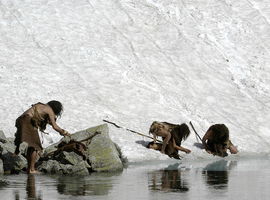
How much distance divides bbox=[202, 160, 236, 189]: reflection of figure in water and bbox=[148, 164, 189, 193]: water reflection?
0.48m

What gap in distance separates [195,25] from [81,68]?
7.44m

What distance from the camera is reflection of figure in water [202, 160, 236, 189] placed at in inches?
278

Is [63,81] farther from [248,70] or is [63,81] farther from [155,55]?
[248,70]

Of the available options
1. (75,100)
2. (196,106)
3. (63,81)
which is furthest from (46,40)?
(196,106)

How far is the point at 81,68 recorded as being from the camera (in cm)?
1714

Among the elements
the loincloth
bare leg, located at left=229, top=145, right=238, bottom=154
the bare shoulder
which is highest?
the bare shoulder

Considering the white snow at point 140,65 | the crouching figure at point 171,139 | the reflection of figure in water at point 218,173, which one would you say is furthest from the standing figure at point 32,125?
the crouching figure at point 171,139

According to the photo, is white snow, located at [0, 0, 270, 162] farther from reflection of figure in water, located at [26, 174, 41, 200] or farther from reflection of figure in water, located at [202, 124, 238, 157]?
reflection of figure in water, located at [26, 174, 41, 200]

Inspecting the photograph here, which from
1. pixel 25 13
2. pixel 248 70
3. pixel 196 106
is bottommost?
pixel 196 106

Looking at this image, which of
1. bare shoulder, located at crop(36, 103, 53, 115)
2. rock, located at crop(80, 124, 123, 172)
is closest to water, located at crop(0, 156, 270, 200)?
rock, located at crop(80, 124, 123, 172)

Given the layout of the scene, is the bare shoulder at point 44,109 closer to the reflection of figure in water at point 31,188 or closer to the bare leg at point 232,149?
the reflection of figure in water at point 31,188

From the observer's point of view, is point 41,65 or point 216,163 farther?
point 41,65

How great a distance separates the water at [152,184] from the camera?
5.88 meters

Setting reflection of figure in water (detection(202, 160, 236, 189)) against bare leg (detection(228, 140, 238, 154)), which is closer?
reflection of figure in water (detection(202, 160, 236, 189))
